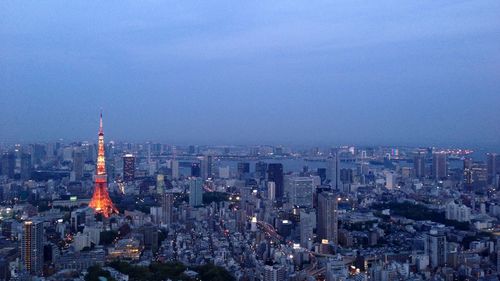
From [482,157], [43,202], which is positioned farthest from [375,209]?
[43,202]

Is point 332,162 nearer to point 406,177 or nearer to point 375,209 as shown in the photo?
point 406,177

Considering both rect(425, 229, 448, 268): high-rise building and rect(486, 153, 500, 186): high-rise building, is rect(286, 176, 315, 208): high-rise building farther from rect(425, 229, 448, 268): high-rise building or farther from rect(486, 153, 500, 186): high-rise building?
rect(425, 229, 448, 268): high-rise building

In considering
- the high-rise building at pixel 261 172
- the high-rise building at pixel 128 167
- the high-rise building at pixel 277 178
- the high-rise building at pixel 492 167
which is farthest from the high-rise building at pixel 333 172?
the high-rise building at pixel 128 167

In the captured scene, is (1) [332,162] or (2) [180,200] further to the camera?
(1) [332,162]

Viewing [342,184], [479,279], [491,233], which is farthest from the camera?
[342,184]

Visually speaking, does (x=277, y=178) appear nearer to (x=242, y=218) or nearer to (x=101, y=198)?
(x=242, y=218)

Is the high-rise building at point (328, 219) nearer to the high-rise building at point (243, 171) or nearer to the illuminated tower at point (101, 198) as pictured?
the illuminated tower at point (101, 198)
